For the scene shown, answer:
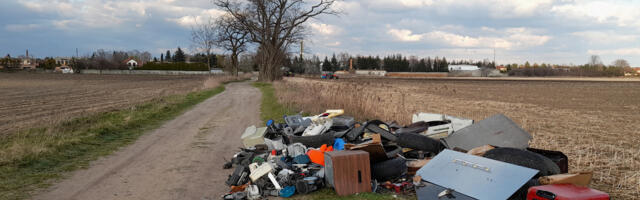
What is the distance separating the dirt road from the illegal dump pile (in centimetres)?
55

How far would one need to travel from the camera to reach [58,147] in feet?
30.1

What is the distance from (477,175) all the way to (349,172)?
165cm

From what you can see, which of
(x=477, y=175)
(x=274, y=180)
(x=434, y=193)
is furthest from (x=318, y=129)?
(x=477, y=175)

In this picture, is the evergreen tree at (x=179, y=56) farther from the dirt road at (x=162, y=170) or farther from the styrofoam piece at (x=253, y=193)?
the styrofoam piece at (x=253, y=193)

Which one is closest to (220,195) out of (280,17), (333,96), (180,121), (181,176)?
(181,176)

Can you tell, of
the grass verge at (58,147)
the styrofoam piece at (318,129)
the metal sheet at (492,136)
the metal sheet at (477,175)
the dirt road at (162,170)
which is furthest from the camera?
the styrofoam piece at (318,129)

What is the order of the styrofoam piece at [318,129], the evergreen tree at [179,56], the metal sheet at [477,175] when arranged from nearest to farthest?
the metal sheet at [477,175] → the styrofoam piece at [318,129] → the evergreen tree at [179,56]

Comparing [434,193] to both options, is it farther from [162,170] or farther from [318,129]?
[162,170]

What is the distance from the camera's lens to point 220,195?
246 inches

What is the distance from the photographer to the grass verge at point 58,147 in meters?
6.89

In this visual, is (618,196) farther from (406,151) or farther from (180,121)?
(180,121)

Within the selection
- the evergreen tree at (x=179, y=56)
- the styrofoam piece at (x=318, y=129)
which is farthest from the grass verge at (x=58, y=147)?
the evergreen tree at (x=179, y=56)

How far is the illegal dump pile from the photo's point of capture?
5215mm

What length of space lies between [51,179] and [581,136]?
474 inches
